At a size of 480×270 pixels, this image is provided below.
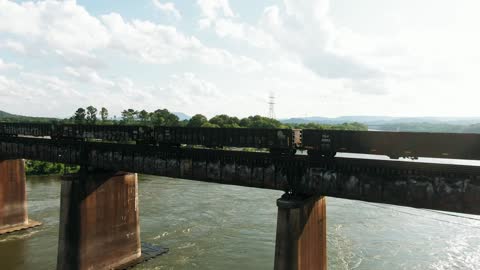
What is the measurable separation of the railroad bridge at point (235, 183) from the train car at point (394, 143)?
1.45ft

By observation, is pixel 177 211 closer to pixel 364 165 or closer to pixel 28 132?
pixel 28 132

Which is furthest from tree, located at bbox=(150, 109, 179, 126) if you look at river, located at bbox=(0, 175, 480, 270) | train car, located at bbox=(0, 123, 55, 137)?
train car, located at bbox=(0, 123, 55, 137)

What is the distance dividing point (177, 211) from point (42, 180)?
2977cm

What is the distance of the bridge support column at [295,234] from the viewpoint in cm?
1352

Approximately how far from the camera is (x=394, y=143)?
12.6 meters

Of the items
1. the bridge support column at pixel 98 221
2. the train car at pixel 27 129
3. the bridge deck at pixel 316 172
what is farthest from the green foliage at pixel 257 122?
the bridge deck at pixel 316 172

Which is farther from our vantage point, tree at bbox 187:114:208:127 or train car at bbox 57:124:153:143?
tree at bbox 187:114:208:127

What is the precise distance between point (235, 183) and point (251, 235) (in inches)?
549

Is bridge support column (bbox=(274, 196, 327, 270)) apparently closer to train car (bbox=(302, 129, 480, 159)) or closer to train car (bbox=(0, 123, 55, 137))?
train car (bbox=(302, 129, 480, 159))

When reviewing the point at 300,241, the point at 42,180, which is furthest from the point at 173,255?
the point at 42,180

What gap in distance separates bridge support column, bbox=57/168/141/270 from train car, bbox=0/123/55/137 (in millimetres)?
5020

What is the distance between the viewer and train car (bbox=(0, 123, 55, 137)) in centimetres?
2364

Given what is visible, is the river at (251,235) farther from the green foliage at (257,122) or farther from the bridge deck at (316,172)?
the green foliage at (257,122)

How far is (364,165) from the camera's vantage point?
12930mm
